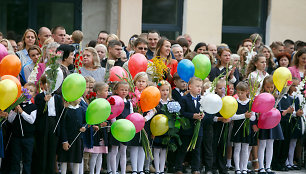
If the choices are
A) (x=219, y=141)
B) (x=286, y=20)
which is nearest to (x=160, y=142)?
(x=219, y=141)

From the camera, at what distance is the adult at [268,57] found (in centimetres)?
1188

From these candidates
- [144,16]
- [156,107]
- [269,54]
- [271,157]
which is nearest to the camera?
[156,107]

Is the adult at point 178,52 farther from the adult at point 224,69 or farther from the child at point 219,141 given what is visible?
the child at point 219,141

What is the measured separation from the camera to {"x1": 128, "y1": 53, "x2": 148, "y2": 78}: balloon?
9883 mm

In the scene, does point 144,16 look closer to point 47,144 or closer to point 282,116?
point 282,116

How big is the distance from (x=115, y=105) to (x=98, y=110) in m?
0.52

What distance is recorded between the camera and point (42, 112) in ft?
28.7

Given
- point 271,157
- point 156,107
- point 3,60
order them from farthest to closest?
point 271,157
point 156,107
point 3,60

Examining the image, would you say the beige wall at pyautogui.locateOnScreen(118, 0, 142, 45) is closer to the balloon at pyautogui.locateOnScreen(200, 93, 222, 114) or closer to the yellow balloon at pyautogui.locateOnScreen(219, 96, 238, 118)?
the yellow balloon at pyautogui.locateOnScreen(219, 96, 238, 118)

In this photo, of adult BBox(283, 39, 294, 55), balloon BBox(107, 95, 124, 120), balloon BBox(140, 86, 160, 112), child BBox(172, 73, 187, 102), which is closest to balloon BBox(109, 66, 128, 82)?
balloon BBox(140, 86, 160, 112)

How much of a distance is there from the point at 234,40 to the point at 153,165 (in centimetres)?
565

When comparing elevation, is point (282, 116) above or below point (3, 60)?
below

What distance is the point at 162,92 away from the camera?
32.3 feet

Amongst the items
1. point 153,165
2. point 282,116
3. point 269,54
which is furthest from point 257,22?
point 153,165
